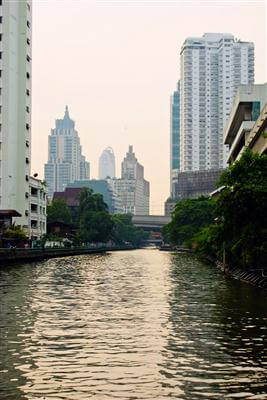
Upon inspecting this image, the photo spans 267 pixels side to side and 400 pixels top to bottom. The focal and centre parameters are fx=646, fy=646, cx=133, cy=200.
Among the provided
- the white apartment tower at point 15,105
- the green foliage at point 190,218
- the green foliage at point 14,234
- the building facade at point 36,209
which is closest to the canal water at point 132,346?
the green foliage at point 14,234

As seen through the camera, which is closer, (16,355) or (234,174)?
(16,355)

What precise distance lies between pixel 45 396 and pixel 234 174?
38120mm

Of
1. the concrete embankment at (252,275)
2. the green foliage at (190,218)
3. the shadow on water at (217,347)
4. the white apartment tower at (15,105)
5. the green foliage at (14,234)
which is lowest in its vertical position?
the shadow on water at (217,347)

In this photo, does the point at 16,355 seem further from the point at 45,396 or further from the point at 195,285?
the point at 195,285

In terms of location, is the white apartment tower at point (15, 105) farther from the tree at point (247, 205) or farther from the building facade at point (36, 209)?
the tree at point (247, 205)

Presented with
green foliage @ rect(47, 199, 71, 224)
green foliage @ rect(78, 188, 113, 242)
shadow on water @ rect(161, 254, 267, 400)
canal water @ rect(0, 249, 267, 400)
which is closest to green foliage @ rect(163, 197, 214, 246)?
green foliage @ rect(78, 188, 113, 242)

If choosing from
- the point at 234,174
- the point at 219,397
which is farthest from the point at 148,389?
the point at 234,174

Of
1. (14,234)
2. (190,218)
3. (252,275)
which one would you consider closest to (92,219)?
(190,218)

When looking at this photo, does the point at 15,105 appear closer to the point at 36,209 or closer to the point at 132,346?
the point at 36,209

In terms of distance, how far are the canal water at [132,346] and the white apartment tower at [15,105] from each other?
7523 cm

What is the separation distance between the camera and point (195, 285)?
48.4m

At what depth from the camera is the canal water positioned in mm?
15680

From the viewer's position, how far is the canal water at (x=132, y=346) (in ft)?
51.4

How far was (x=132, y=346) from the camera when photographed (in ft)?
69.5
